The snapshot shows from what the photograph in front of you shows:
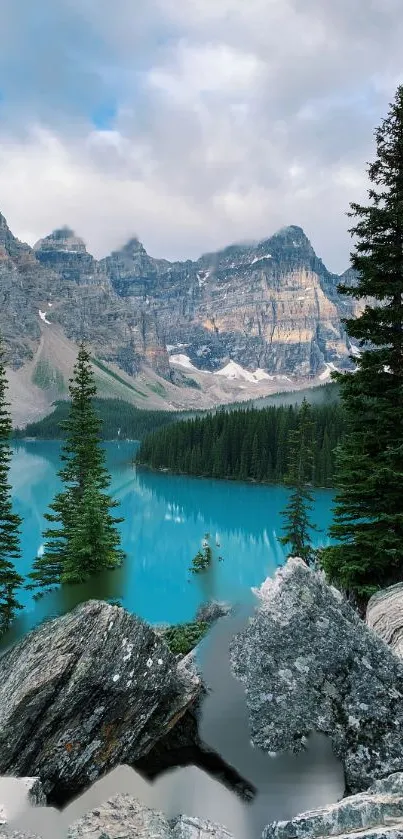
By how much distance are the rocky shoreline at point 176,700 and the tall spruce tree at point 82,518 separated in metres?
13.5

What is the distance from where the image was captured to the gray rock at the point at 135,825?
17.6 feet

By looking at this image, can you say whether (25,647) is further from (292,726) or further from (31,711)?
(292,726)

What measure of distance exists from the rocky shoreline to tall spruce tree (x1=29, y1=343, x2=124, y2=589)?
530 inches

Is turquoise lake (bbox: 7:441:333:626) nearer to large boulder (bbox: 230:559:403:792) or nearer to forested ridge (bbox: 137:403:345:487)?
large boulder (bbox: 230:559:403:792)

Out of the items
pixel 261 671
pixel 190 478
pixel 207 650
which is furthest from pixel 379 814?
pixel 190 478

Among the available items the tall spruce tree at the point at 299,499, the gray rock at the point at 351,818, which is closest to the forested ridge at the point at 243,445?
the tall spruce tree at the point at 299,499

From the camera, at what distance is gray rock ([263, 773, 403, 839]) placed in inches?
177

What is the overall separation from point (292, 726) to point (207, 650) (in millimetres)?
3306

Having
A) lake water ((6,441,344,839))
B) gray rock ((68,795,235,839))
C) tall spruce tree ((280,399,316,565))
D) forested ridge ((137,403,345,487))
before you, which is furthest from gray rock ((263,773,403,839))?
forested ridge ((137,403,345,487))

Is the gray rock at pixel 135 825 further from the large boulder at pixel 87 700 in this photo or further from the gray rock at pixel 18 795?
the large boulder at pixel 87 700

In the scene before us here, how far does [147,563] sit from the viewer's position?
165ft

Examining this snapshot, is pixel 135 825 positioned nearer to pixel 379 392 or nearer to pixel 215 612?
pixel 379 392

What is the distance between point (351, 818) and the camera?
15.1 feet

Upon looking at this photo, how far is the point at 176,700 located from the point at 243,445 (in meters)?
111
